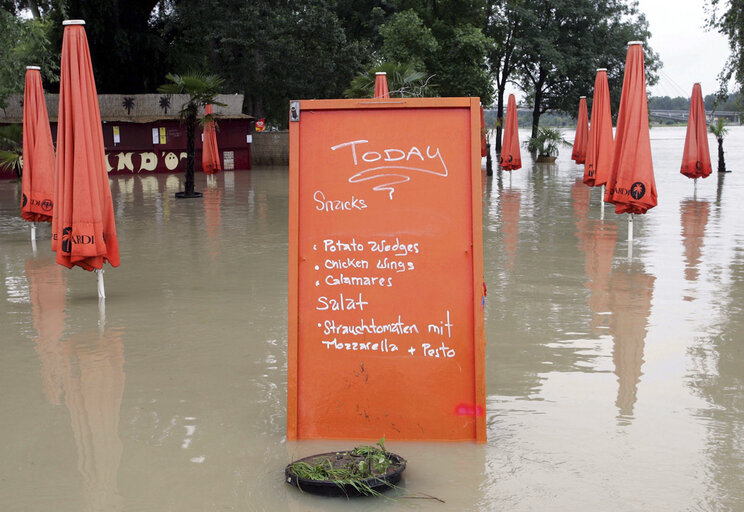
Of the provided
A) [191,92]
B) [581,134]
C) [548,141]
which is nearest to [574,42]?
[548,141]

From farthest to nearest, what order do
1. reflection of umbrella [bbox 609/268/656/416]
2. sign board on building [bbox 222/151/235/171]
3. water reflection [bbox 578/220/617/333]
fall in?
sign board on building [bbox 222/151/235/171] < water reflection [bbox 578/220/617/333] < reflection of umbrella [bbox 609/268/656/416]

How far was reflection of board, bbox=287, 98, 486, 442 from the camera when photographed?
467 centimetres

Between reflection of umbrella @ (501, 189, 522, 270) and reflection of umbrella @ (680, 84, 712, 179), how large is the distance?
14.0 ft

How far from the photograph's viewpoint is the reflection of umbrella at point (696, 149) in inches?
832

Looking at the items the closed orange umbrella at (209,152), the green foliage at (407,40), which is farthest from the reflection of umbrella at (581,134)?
→ the closed orange umbrella at (209,152)

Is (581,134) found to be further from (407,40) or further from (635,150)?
(635,150)

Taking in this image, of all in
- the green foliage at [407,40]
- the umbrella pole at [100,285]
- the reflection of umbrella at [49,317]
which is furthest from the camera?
the green foliage at [407,40]

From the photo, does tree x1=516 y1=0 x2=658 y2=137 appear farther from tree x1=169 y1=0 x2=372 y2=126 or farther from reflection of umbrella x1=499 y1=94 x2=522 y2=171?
reflection of umbrella x1=499 y1=94 x2=522 y2=171

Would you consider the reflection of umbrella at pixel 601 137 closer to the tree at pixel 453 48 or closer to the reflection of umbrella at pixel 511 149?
the reflection of umbrella at pixel 511 149

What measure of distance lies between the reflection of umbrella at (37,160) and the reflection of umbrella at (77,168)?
133 inches

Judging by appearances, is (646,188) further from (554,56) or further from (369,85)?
(554,56)

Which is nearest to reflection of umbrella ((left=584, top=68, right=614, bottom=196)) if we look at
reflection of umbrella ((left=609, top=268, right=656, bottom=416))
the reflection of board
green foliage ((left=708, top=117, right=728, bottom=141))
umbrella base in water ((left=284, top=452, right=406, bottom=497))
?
reflection of umbrella ((left=609, top=268, right=656, bottom=416))

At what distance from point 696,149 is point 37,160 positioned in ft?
52.2

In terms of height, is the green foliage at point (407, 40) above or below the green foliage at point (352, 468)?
above
